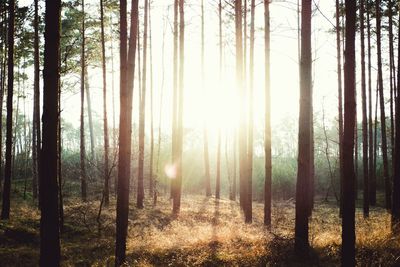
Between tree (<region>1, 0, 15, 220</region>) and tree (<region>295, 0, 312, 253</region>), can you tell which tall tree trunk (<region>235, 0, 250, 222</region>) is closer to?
tree (<region>295, 0, 312, 253</region>)

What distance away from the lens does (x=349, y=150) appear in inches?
211

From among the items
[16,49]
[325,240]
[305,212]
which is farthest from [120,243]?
[16,49]

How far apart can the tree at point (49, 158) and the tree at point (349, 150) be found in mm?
4928

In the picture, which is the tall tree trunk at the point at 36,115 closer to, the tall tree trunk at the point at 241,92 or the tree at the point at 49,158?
the tall tree trunk at the point at 241,92

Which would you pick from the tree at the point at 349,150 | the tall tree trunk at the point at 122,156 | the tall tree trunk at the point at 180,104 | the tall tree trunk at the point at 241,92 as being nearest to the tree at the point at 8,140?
the tall tree trunk at the point at 180,104

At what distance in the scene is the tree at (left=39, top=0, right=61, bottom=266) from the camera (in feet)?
18.5

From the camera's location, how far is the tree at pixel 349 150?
17.6 ft

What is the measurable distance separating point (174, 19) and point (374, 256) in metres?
13.7

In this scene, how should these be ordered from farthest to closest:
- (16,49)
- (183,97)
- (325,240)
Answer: (16,49) → (183,97) → (325,240)

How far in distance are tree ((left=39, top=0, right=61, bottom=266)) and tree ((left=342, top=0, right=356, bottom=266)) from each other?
4.93 metres

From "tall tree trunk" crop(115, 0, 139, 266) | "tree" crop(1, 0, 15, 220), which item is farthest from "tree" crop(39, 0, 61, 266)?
"tree" crop(1, 0, 15, 220)

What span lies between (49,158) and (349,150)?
200 inches

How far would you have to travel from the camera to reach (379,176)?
31281 mm

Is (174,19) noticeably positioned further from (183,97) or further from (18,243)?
(18,243)
